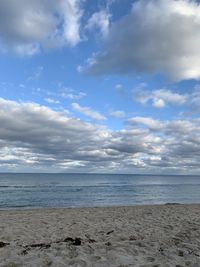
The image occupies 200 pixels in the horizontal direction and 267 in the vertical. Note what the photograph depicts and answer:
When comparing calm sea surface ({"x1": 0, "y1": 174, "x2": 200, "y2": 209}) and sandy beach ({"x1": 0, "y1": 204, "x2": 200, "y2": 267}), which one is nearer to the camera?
sandy beach ({"x1": 0, "y1": 204, "x2": 200, "y2": 267})

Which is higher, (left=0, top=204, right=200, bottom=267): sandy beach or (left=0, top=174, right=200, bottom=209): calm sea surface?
(left=0, top=174, right=200, bottom=209): calm sea surface

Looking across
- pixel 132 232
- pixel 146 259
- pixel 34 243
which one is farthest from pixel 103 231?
pixel 146 259

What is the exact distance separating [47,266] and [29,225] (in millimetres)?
6355

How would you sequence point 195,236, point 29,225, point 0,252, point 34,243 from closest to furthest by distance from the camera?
1. point 0,252
2. point 34,243
3. point 195,236
4. point 29,225

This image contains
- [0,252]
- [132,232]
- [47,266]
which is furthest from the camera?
[132,232]

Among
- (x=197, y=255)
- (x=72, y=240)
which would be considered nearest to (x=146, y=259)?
(x=197, y=255)

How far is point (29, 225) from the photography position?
12.0m

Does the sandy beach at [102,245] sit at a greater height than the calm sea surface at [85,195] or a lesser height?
lesser

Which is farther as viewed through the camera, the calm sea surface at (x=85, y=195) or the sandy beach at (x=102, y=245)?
the calm sea surface at (x=85, y=195)

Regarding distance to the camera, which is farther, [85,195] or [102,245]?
[85,195]

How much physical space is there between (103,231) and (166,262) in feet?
14.0

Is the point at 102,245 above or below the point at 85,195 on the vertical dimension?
below

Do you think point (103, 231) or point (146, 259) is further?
point (103, 231)

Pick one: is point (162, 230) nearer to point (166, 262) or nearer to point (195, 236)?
point (195, 236)
